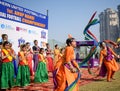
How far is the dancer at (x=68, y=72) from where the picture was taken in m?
6.32

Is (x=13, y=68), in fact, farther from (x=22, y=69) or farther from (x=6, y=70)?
(x=22, y=69)

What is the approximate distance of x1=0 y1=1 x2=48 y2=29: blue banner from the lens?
11605 millimetres

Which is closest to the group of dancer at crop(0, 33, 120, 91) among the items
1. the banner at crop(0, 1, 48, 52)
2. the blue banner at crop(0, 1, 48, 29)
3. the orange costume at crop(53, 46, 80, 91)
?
the orange costume at crop(53, 46, 80, 91)

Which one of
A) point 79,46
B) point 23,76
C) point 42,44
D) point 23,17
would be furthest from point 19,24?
point 79,46

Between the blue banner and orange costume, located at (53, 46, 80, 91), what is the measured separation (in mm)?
5666

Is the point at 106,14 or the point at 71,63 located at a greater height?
the point at 106,14

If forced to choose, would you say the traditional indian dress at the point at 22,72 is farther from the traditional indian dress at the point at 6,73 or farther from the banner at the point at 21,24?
the banner at the point at 21,24

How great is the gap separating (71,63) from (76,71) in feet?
0.78

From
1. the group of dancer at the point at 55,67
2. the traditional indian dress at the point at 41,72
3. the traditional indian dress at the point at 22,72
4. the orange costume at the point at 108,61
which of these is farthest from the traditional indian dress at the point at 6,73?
the orange costume at the point at 108,61

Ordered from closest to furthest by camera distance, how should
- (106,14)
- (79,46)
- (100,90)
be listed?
(100,90)
(79,46)
(106,14)

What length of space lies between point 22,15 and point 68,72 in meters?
7.38

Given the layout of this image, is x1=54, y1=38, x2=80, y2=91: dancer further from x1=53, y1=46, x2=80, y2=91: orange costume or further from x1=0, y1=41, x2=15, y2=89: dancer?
x1=0, y1=41, x2=15, y2=89: dancer

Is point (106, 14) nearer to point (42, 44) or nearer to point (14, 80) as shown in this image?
point (42, 44)

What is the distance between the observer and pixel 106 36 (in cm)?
8288
